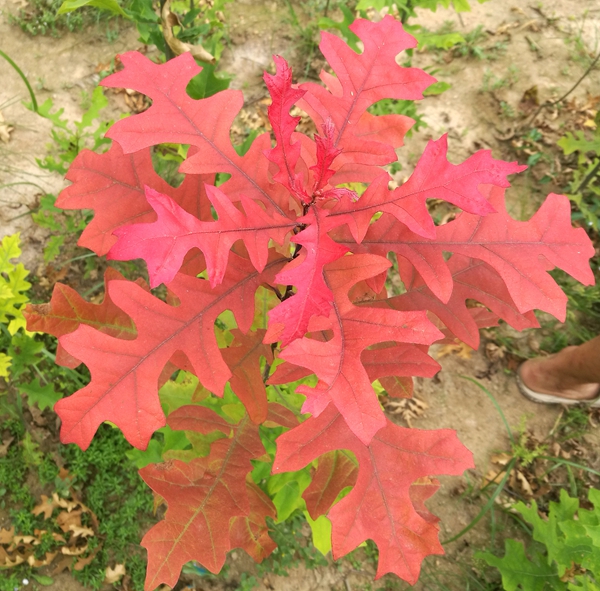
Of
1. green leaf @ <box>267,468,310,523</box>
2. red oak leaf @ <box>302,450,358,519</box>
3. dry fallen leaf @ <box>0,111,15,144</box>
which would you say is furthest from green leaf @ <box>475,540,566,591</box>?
dry fallen leaf @ <box>0,111,15,144</box>

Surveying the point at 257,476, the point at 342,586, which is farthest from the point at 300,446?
the point at 342,586

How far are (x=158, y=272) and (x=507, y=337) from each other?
8.93 ft

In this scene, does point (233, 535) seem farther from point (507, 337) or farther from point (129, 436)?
point (507, 337)

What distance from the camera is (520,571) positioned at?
2285 millimetres

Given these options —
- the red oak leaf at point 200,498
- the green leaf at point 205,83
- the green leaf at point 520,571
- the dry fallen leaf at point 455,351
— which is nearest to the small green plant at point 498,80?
the dry fallen leaf at point 455,351

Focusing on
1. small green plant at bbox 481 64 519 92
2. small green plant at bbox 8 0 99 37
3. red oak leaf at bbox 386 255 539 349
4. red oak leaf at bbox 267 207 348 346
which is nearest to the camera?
red oak leaf at bbox 267 207 348 346

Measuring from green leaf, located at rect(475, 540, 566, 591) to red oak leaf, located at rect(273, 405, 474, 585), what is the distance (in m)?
1.38

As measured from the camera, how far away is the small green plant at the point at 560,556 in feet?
6.28

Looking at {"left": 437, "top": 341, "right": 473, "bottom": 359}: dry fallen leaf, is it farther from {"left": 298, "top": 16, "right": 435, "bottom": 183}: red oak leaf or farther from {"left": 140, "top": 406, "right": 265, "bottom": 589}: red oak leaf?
{"left": 298, "top": 16, "right": 435, "bottom": 183}: red oak leaf

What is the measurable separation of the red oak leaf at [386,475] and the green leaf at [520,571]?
138cm

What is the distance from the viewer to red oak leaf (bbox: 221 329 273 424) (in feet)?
4.42

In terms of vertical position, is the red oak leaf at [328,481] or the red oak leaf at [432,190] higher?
the red oak leaf at [432,190]

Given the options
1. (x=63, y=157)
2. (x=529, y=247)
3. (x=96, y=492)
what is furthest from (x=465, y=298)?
(x=96, y=492)

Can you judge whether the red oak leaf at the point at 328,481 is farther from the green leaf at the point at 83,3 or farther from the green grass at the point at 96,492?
the green leaf at the point at 83,3
